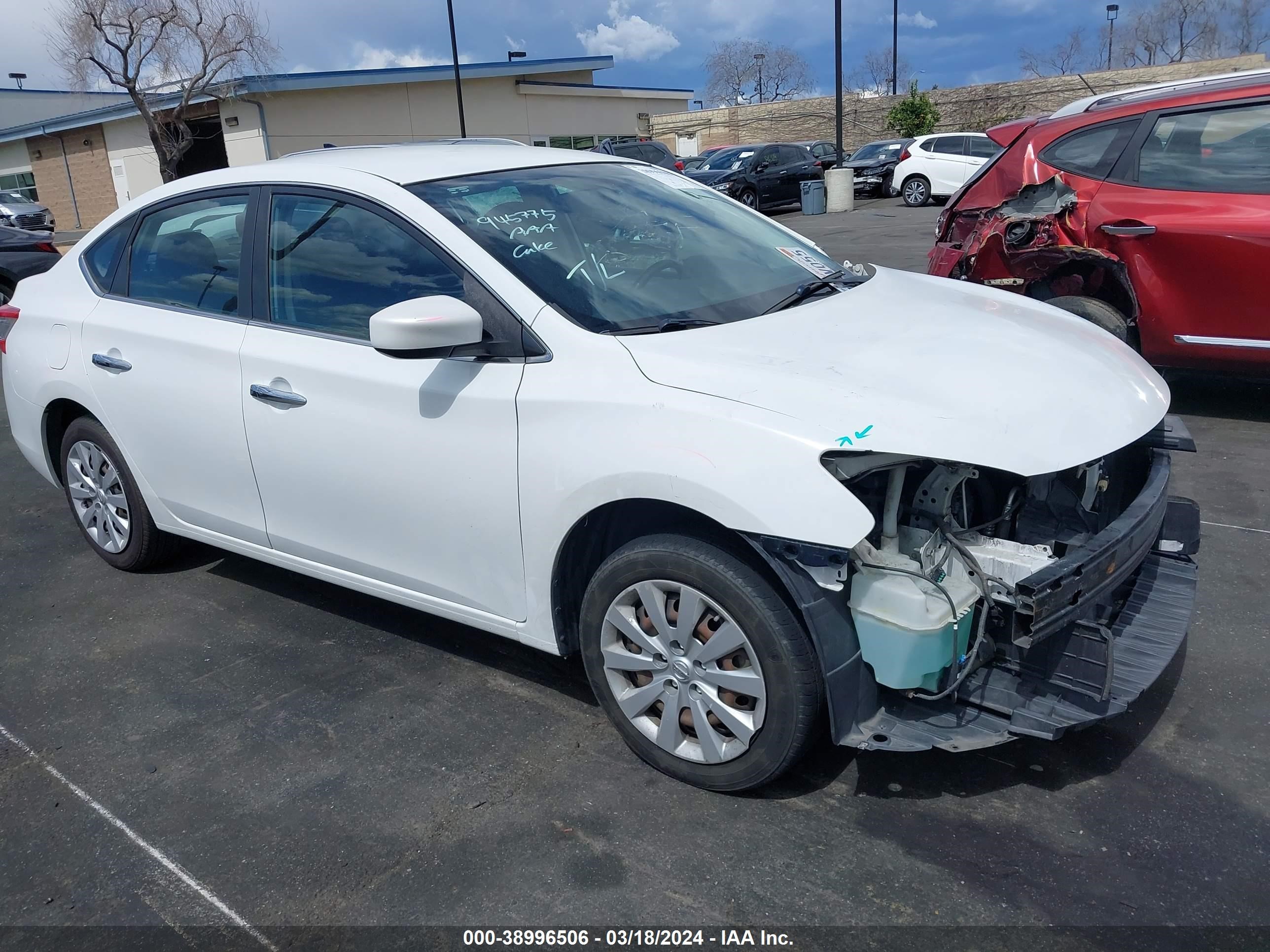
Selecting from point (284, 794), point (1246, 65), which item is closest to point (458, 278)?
point (284, 794)

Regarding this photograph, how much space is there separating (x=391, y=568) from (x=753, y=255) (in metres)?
1.71

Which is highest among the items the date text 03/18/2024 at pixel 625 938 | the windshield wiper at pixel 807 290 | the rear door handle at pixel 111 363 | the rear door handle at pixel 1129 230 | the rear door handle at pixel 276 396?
the windshield wiper at pixel 807 290

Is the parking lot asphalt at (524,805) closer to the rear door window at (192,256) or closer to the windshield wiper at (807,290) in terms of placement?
the windshield wiper at (807,290)

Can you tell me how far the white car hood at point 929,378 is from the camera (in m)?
2.49

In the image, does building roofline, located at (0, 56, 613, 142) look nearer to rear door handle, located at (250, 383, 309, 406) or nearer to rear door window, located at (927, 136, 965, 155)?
rear door window, located at (927, 136, 965, 155)

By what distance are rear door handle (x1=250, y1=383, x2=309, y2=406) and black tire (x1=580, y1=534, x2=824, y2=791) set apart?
51.4 inches

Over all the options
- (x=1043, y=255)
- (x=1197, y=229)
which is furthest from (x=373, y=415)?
(x=1197, y=229)

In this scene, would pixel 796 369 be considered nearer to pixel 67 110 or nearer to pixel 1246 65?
pixel 1246 65

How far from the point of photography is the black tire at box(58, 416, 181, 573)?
439cm

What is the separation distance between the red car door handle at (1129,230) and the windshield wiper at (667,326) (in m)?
3.57

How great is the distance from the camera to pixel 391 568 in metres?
3.40

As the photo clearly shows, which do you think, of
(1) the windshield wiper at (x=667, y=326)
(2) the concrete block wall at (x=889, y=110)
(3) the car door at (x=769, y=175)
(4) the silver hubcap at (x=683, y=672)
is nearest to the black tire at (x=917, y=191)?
(3) the car door at (x=769, y=175)

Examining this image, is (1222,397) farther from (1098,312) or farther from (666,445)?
(666,445)

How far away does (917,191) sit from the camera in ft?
75.9
